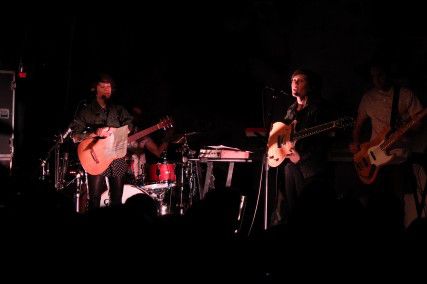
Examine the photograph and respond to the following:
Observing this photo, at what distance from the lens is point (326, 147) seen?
623 cm

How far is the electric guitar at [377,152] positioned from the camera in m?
5.64

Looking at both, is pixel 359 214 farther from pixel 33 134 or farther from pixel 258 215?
pixel 33 134

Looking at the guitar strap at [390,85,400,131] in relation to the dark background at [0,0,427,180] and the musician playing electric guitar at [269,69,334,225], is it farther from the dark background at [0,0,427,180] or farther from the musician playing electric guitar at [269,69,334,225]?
the dark background at [0,0,427,180]

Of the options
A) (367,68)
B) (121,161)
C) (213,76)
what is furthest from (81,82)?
(367,68)

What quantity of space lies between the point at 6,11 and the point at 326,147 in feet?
24.5

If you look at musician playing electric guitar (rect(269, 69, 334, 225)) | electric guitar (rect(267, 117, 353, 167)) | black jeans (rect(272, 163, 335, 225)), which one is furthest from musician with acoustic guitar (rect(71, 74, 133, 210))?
musician playing electric guitar (rect(269, 69, 334, 225))

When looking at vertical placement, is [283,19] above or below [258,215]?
above

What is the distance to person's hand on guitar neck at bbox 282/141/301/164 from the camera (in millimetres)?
6211

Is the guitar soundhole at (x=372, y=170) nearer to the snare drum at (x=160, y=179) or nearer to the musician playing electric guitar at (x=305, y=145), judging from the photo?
the musician playing electric guitar at (x=305, y=145)

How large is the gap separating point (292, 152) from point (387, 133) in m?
1.19

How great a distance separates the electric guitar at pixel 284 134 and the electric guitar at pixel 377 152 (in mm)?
428

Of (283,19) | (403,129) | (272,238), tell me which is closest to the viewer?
(272,238)

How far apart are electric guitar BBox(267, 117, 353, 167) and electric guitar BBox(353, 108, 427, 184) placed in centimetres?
43

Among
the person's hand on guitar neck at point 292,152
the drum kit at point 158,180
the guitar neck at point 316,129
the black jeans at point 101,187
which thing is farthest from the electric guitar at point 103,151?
the guitar neck at point 316,129
